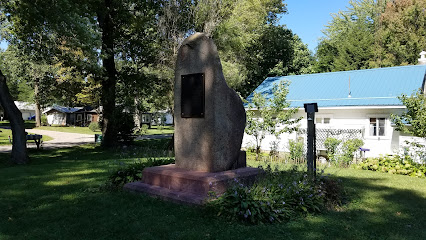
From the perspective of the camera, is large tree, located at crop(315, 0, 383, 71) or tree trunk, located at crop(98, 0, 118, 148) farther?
large tree, located at crop(315, 0, 383, 71)

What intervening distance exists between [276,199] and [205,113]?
2194 millimetres

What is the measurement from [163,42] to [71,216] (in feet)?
54.3

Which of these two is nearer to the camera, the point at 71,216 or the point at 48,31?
the point at 71,216

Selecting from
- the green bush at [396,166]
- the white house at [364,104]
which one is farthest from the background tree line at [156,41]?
the green bush at [396,166]

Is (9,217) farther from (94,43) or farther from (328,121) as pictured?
(328,121)

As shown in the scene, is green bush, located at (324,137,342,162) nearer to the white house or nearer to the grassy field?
the white house

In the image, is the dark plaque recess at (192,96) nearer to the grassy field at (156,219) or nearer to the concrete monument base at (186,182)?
the concrete monument base at (186,182)

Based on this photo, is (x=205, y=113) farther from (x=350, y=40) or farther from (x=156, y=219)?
(x=350, y=40)

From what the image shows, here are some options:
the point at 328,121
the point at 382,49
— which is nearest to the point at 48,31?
the point at 328,121

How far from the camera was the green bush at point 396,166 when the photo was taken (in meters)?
11.3

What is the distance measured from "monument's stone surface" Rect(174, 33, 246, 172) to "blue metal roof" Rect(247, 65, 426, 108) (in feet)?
39.3

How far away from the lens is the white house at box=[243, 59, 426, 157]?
17.0 metres

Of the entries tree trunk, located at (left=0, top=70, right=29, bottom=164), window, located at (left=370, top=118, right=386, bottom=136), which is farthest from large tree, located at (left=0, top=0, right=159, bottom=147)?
window, located at (left=370, top=118, right=386, bottom=136)

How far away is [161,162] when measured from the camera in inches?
315
